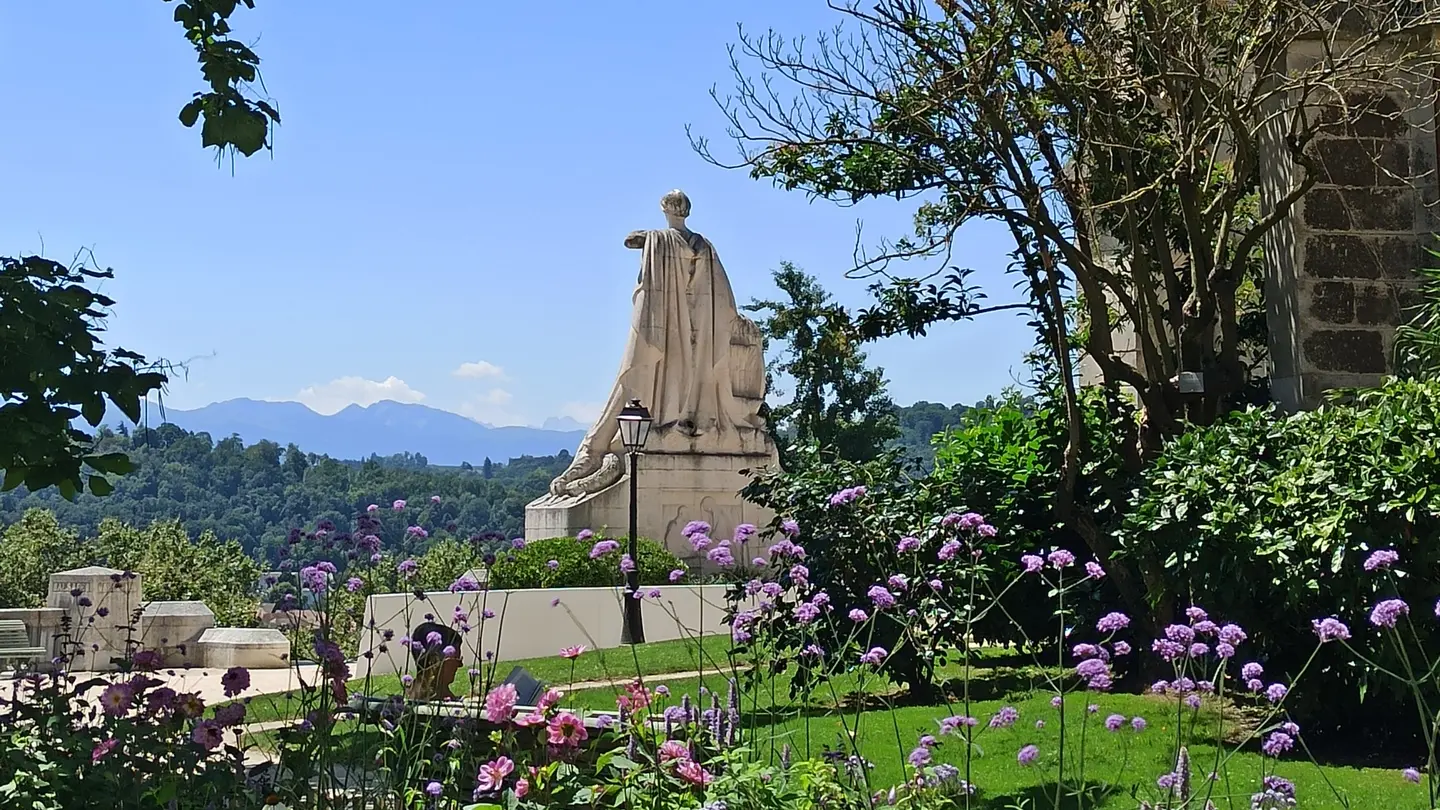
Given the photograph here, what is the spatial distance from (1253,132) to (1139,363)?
2.80m

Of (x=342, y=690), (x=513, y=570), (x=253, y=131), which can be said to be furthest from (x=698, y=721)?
(x=513, y=570)

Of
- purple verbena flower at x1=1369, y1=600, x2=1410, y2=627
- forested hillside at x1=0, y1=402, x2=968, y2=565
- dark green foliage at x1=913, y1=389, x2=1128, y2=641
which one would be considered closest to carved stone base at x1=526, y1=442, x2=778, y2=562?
dark green foliage at x1=913, y1=389, x2=1128, y2=641

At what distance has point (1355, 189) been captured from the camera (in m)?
9.72

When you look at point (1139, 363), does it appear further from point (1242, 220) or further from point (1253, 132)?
point (1253, 132)

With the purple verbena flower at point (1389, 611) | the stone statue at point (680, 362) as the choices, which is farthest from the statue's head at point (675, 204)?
the purple verbena flower at point (1389, 611)

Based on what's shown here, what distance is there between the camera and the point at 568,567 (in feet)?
51.8

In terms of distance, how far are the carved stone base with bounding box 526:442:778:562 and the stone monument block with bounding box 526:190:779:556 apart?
0.05 ft

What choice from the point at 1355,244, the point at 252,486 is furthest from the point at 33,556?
the point at 252,486

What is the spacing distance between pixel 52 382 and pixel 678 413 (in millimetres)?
16021

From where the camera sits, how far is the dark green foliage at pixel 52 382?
438cm

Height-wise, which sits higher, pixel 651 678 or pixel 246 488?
pixel 246 488

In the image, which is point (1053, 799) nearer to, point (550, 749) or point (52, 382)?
point (550, 749)

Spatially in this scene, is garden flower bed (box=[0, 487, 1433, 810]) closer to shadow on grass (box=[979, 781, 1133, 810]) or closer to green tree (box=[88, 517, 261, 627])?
shadow on grass (box=[979, 781, 1133, 810])

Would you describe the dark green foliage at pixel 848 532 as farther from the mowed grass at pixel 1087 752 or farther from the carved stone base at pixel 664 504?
the carved stone base at pixel 664 504
